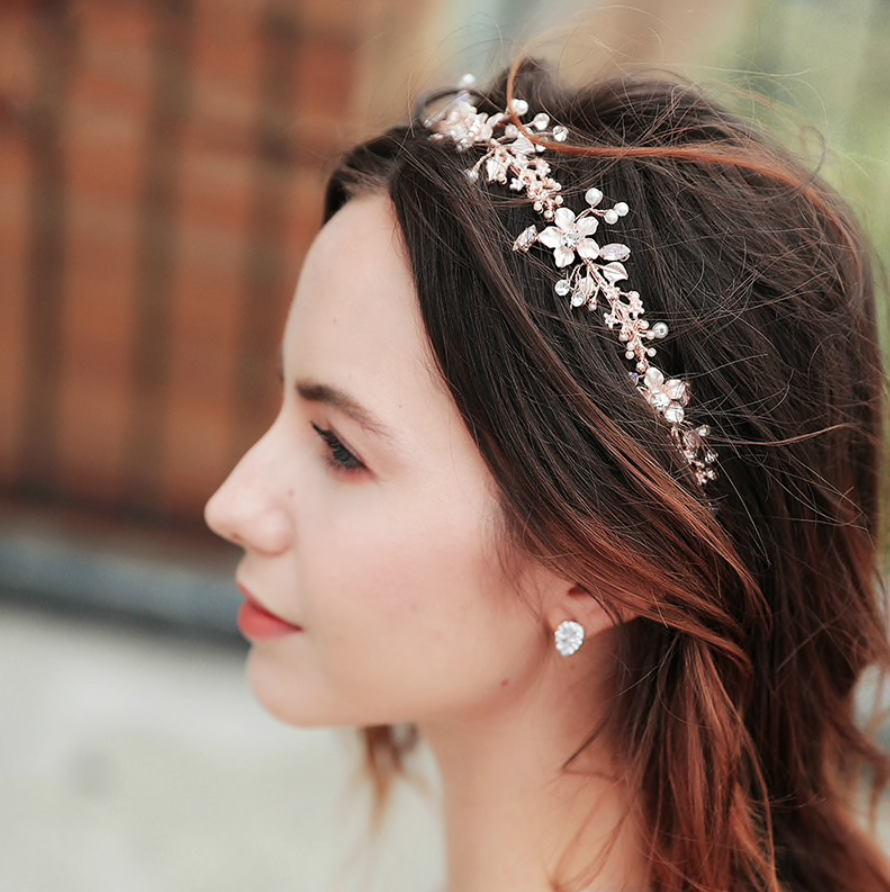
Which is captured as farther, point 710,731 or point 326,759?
point 326,759

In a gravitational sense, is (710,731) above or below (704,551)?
below

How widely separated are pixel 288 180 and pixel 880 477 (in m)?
2.18

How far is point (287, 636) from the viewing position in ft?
4.72

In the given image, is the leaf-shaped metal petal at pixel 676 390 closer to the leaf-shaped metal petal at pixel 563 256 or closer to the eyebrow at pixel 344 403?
the leaf-shaped metal petal at pixel 563 256

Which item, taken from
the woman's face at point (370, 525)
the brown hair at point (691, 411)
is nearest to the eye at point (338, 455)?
the woman's face at point (370, 525)

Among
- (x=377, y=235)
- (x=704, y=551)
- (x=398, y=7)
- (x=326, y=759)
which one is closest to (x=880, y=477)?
(x=704, y=551)

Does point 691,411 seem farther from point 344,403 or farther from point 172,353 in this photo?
point 172,353

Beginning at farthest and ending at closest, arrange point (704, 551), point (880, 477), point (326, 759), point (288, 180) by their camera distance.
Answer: point (288, 180)
point (326, 759)
point (880, 477)
point (704, 551)

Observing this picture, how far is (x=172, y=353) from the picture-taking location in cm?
353

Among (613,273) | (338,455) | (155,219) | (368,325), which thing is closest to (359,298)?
(368,325)

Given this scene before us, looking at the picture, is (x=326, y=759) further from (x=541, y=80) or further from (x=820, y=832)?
(x=541, y=80)

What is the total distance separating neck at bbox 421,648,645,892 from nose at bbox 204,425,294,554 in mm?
324

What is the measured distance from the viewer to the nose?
1399 mm

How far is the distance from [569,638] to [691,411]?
0.28 meters
